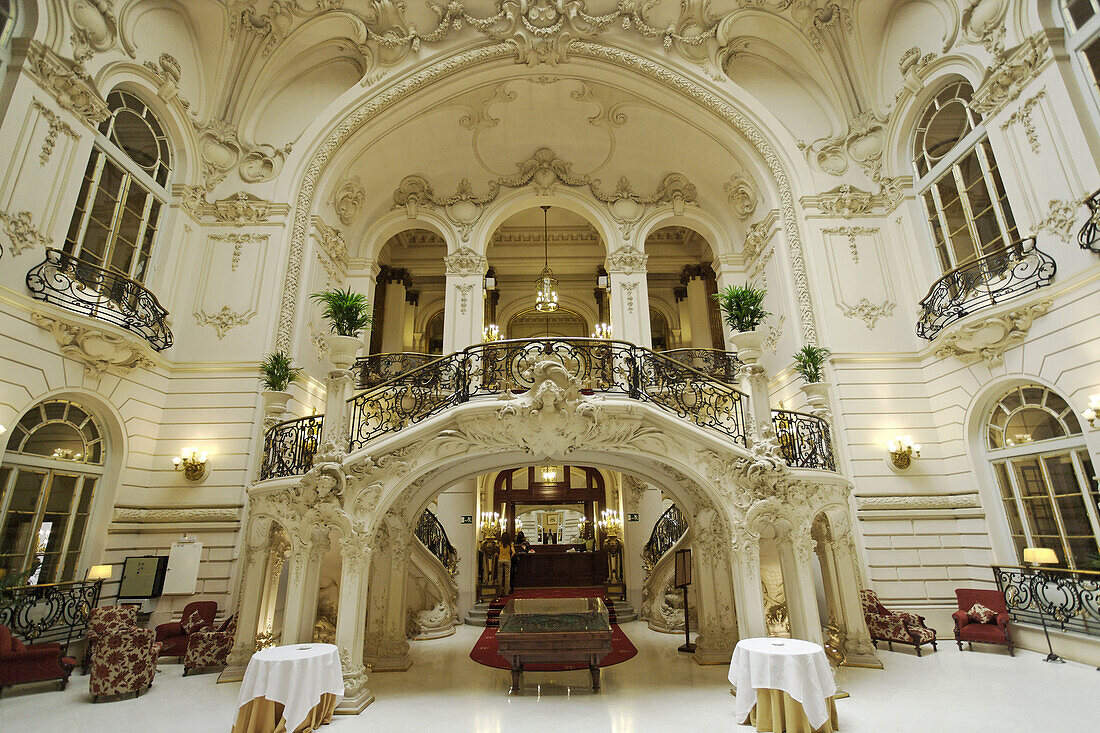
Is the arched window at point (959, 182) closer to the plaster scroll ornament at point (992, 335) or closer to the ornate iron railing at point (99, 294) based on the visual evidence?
the plaster scroll ornament at point (992, 335)

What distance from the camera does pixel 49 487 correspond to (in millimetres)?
7449

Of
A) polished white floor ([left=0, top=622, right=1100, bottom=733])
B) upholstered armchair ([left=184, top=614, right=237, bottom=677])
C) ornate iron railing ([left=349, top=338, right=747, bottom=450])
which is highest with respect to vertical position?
ornate iron railing ([left=349, top=338, right=747, bottom=450])

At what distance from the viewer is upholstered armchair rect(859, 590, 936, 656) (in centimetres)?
738

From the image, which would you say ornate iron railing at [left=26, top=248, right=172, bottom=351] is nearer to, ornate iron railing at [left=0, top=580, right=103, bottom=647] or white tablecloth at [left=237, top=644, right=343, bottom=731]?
ornate iron railing at [left=0, top=580, right=103, bottom=647]

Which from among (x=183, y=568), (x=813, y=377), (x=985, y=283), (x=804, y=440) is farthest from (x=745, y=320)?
(x=183, y=568)

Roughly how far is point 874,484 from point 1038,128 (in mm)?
5514

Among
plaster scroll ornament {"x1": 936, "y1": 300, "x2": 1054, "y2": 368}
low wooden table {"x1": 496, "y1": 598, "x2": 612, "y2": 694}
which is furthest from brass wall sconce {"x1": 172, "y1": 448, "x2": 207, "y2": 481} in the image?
plaster scroll ornament {"x1": 936, "y1": 300, "x2": 1054, "y2": 368}

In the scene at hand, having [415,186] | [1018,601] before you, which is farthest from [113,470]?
[1018,601]

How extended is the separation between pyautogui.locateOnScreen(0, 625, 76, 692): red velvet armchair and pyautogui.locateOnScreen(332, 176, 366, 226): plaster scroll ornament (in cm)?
864

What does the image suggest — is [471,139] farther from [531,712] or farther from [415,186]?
[531,712]

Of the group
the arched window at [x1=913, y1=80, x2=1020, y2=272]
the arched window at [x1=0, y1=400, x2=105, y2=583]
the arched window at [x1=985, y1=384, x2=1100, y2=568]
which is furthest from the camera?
the arched window at [x1=913, y1=80, x2=1020, y2=272]

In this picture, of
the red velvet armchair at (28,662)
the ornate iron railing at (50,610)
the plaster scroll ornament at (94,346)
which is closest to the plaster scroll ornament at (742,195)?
the plaster scroll ornament at (94,346)

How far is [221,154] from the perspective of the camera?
10531 millimetres

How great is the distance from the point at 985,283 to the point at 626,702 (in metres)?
7.52
